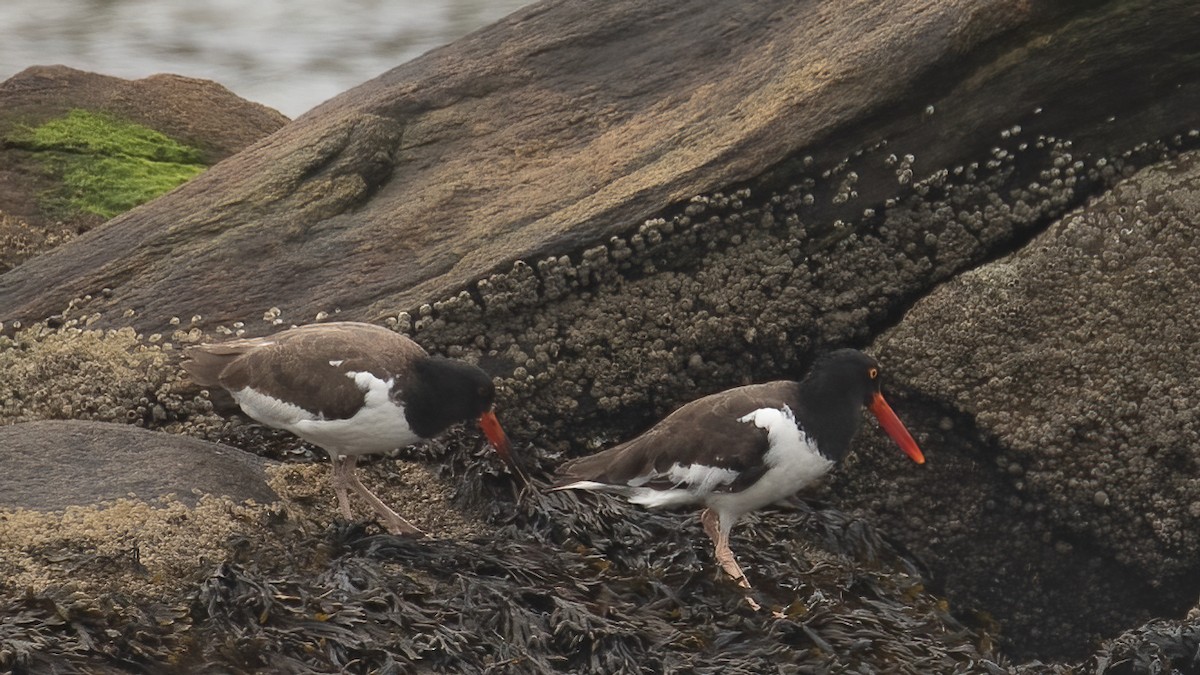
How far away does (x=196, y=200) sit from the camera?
274 inches

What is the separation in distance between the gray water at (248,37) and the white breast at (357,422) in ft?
37.2

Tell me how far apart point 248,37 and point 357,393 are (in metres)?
14.3

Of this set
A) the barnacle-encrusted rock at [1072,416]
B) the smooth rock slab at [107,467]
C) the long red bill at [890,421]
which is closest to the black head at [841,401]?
the long red bill at [890,421]

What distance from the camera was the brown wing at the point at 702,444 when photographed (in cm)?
526

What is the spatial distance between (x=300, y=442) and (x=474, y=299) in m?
1.04

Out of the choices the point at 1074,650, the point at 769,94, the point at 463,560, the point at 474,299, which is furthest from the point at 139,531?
the point at 1074,650

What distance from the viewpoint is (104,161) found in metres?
8.91

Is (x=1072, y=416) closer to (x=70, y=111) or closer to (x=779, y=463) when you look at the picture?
(x=779, y=463)

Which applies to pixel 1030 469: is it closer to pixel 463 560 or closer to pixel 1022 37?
pixel 1022 37

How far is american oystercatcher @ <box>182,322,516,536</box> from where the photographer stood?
543 centimetres

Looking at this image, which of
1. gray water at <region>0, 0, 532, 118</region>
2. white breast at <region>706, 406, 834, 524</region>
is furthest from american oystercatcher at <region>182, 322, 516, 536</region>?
gray water at <region>0, 0, 532, 118</region>

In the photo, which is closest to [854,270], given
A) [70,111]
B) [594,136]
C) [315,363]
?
[594,136]

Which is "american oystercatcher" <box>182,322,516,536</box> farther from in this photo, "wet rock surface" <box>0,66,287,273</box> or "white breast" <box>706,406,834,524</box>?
"wet rock surface" <box>0,66,287,273</box>

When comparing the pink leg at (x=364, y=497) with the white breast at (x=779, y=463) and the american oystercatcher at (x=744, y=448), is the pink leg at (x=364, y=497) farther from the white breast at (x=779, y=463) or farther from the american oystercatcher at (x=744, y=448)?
the white breast at (x=779, y=463)
